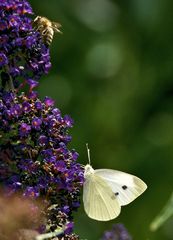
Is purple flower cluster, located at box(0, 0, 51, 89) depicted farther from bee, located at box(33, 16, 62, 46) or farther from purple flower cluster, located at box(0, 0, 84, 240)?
bee, located at box(33, 16, 62, 46)

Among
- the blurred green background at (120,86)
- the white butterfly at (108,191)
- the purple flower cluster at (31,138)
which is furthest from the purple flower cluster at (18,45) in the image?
the blurred green background at (120,86)

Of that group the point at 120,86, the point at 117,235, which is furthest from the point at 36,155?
the point at 120,86

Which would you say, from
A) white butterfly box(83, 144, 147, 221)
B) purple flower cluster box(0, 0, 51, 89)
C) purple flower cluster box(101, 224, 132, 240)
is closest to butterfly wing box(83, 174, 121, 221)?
white butterfly box(83, 144, 147, 221)

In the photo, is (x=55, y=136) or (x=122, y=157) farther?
(x=122, y=157)

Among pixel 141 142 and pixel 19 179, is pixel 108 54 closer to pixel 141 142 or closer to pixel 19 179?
pixel 141 142

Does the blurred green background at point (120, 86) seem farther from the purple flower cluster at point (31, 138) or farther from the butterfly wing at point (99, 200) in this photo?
the purple flower cluster at point (31, 138)

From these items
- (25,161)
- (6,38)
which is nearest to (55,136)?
(25,161)
